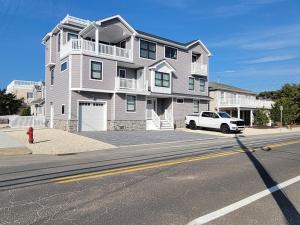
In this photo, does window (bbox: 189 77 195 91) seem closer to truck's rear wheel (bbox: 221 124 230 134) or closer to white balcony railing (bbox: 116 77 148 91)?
white balcony railing (bbox: 116 77 148 91)

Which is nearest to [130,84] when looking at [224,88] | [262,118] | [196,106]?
[196,106]

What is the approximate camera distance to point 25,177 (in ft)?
27.2

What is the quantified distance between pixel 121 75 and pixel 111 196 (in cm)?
2532

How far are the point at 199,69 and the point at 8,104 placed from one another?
31849 mm

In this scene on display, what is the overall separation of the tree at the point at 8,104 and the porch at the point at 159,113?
91.9ft

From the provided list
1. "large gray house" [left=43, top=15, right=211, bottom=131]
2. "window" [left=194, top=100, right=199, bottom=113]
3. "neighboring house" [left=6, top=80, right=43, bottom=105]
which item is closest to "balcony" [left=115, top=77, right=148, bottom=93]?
"large gray house" [left=43, top=15, right=211, bottom=131]

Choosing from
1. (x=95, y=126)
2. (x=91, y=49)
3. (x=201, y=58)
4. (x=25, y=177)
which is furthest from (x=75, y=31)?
(x=25, y=177)

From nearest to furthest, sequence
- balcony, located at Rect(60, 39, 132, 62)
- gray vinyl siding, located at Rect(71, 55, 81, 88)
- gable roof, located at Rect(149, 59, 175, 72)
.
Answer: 1. gray vinyl siding, located at Rect(71, 55, 81, 88)
2. balcony, located at Rect(60, 39, 132, 62)
3. gable roof, located at Rect(149, 59, 175, 72)

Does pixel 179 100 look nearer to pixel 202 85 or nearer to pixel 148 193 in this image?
pixel 202 85

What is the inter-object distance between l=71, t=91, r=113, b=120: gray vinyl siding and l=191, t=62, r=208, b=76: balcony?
1318 cm

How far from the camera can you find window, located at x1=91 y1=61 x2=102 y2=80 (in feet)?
87.4

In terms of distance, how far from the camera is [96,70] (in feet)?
88.3

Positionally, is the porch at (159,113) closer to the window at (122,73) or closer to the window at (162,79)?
the window at (162,79)

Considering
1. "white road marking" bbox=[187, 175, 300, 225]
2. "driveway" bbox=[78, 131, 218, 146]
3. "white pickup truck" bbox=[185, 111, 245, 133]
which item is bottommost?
"white road marking" bbox=[187, 175, 300, 225]
